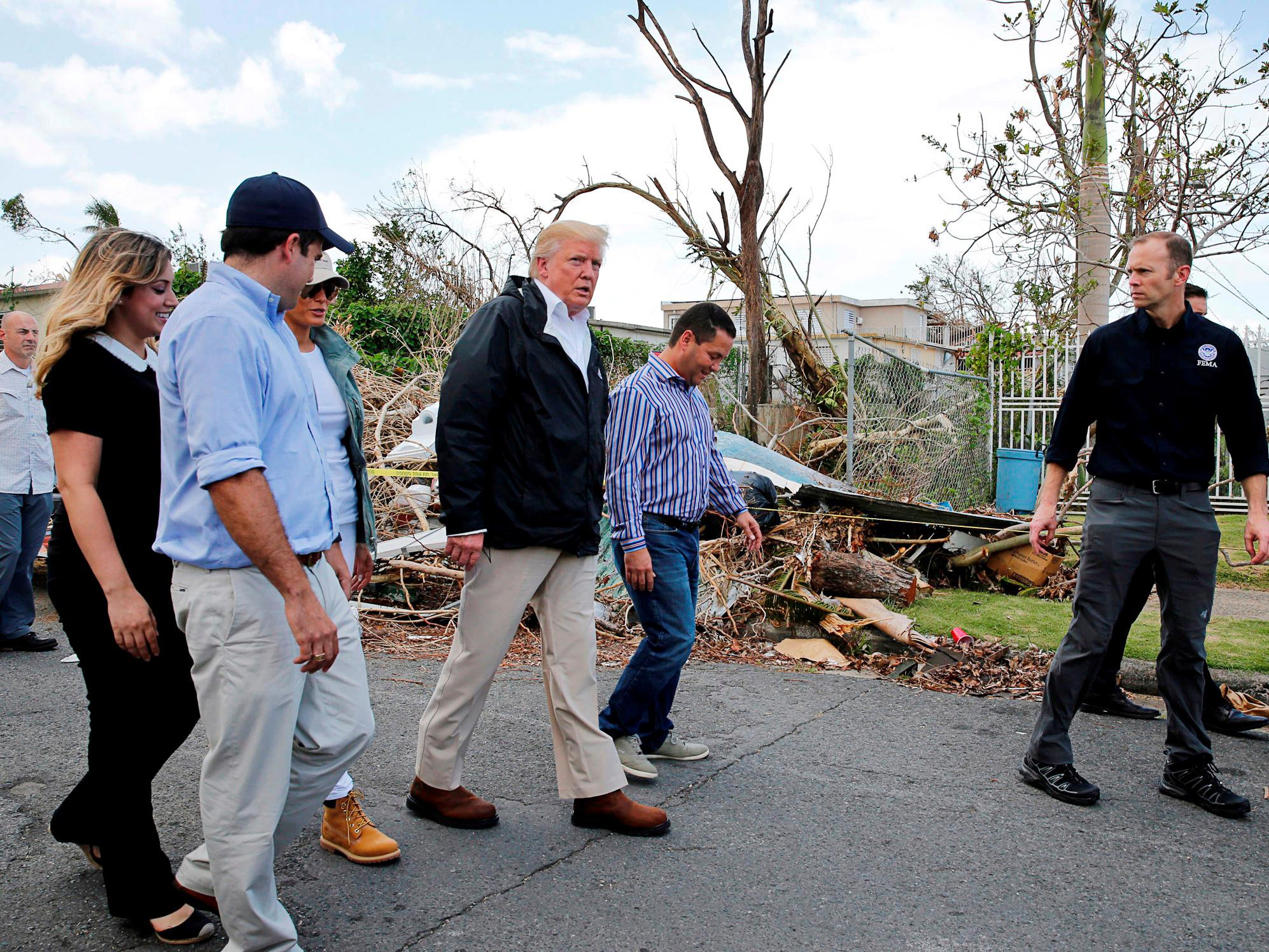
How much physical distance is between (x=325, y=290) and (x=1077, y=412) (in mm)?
3059

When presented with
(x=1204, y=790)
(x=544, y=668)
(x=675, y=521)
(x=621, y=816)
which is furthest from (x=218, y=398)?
(x=1204, y=790)

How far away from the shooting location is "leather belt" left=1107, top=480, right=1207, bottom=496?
3867 mm

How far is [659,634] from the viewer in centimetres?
405

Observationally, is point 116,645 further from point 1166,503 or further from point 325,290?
point 1166,503

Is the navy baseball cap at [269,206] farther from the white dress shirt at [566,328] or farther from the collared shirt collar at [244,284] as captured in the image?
the white dress shirt at [566,328]

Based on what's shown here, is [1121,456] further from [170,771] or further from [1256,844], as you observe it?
[170,771]

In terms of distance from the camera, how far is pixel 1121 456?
3.96 meters

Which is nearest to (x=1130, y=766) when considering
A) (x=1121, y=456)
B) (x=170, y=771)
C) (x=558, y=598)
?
(x=1121, y=456)

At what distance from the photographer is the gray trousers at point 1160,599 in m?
3.87

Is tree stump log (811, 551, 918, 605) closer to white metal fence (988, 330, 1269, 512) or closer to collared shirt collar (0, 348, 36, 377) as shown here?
collared shirt collar (0, 348, 36, 377)

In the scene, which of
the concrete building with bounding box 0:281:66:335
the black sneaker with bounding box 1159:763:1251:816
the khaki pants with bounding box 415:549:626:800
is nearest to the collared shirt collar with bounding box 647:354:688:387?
the khaki pants with bounding box 415:549:626:800

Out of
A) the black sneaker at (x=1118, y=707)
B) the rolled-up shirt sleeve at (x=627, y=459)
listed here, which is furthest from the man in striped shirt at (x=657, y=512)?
the black sneaker at (x=1118, y=707)

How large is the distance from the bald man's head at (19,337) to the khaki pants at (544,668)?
14.9ft

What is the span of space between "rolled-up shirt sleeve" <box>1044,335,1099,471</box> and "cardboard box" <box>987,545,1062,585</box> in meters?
4.05
